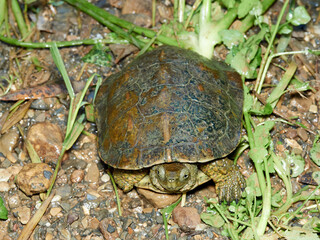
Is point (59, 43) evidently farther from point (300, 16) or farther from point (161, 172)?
point (300, 16)

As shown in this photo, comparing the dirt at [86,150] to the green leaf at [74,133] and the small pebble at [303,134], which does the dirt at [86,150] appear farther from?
the green leaf at [74,133]

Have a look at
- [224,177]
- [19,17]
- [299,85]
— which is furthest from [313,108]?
[19,17]

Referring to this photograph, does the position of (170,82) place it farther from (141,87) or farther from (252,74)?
(252,74)

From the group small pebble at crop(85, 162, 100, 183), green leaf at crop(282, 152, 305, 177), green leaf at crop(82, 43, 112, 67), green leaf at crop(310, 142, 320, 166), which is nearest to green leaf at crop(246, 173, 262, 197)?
green leaf at crop(282, 152, 305, 177)

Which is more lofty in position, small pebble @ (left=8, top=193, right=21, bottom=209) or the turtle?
the turtle

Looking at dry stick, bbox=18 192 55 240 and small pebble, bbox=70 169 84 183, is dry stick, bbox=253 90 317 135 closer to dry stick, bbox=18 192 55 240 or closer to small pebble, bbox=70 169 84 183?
small pebble, bbox=70 169 84 183

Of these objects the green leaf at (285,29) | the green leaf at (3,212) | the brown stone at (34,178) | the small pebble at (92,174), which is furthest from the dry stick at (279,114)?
the green leaf at (3,212)

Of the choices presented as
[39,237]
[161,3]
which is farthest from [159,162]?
[161,3]
